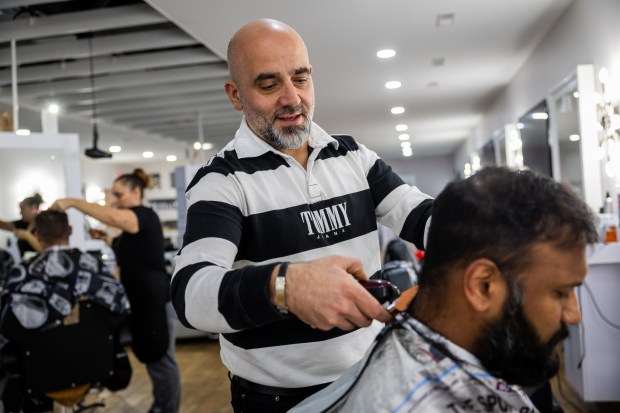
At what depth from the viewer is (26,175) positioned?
15.2 feet

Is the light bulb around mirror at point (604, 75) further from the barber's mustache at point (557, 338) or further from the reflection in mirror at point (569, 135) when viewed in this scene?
the barber's mustache at point (557, 338)

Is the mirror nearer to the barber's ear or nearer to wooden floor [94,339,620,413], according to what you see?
wooden floor [94,339,620,413]

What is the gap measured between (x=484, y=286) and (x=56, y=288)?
2.91 meters

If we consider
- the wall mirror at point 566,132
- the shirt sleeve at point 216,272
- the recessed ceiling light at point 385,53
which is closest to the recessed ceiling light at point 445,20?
the recessed ceiling light at point 385,53

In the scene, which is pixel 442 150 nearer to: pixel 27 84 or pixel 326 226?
pixel 27 84

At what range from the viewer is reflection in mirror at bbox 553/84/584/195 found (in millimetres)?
5555

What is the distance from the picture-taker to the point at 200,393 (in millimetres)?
4688

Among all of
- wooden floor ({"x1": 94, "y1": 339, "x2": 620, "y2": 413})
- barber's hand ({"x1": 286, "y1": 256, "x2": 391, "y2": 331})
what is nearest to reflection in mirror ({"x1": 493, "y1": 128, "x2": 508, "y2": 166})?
wooden floor ({"x1": 94, "y1": 339, "x2": 620, "y2": 413})

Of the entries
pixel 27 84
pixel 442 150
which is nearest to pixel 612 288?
pixel 27 84

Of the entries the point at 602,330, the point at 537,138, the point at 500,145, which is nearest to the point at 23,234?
the point at 602,330

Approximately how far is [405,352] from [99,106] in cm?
847

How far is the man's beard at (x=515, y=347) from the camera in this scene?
2.88 ft

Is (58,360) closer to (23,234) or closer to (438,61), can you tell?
(23,234)

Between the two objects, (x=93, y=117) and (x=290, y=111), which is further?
(x=93, y=117)
